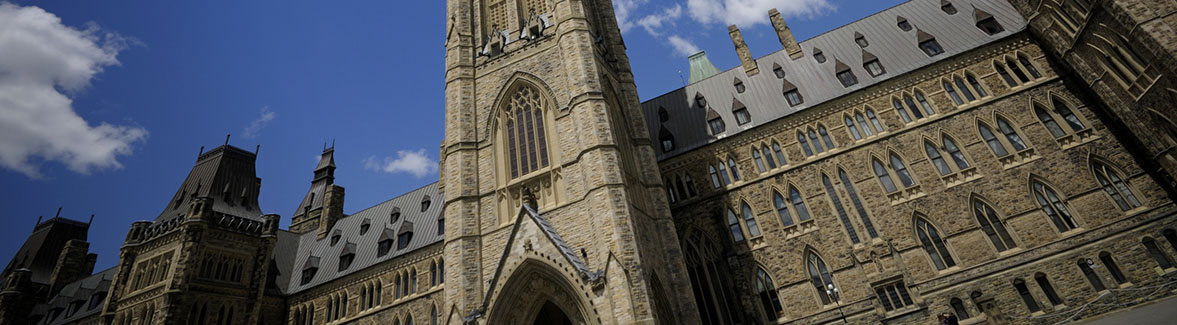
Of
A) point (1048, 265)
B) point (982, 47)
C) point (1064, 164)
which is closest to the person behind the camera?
point (1048, 265)

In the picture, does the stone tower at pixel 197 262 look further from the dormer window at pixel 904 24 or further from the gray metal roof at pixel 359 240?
the dormer window at pixel 904 24

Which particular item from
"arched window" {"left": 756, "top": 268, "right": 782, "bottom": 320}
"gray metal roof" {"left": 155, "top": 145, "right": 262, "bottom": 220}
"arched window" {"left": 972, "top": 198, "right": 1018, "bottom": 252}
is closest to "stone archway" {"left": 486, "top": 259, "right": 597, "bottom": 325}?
"arched window" {"left": 756, "top": 268, "right": 782, "bottom": 320}

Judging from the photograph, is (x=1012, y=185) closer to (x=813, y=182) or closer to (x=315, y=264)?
(x=813, y=182)

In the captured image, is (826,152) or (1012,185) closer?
(1012,185)

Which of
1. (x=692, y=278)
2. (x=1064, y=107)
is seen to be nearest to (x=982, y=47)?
(x=1064, y=107)

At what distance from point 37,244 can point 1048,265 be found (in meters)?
61.9

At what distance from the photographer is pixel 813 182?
68.4ft

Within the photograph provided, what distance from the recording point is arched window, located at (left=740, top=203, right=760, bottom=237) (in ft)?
68.7

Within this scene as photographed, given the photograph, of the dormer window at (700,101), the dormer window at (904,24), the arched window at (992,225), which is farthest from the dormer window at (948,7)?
the dormer window at (700,101)

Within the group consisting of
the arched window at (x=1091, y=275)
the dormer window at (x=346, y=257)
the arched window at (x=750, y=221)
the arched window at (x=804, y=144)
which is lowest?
the arched window at (x=1091, y=275)

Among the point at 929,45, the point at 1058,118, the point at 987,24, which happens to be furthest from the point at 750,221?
the point at 987,24

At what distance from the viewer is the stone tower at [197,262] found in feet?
79.9

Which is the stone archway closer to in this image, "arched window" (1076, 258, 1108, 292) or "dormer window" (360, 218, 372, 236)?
"arched window" (1076, 258, 1108, 292)

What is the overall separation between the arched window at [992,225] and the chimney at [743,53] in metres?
11.8
